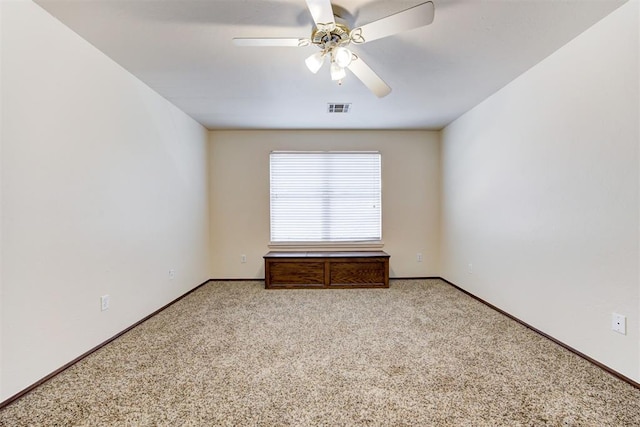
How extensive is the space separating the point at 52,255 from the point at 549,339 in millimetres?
3595

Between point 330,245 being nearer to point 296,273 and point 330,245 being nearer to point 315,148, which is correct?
point 296,273

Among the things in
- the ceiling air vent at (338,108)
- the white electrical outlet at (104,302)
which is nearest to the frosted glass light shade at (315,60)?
the ceiling air vent at (338,108)

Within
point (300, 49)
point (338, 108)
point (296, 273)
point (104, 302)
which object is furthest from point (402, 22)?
point (296, 273)

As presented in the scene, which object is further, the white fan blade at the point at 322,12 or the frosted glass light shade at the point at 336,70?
the frosted glass light shade at the point at 336,70

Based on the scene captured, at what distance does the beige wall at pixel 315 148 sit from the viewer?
4383 millimetres

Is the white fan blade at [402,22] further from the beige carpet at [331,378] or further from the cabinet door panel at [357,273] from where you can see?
the cabinet door panel at [357,273]

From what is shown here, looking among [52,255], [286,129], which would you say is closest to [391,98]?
[286,129]

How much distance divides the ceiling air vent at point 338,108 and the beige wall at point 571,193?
1.51m

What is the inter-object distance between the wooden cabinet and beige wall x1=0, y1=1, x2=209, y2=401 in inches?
54.8

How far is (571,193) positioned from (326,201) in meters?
2.89

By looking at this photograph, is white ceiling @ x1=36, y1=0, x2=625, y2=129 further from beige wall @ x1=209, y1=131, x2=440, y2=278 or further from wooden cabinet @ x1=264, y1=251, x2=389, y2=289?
wooden cabinet @ x1=264, y1=251, x2=389, y2=289

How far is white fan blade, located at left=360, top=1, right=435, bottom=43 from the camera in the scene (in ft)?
4.71

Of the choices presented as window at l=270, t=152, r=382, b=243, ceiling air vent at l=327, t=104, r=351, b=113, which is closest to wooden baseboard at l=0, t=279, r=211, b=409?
window at l=270, t=152, r=382, b=243

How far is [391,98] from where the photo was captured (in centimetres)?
315
